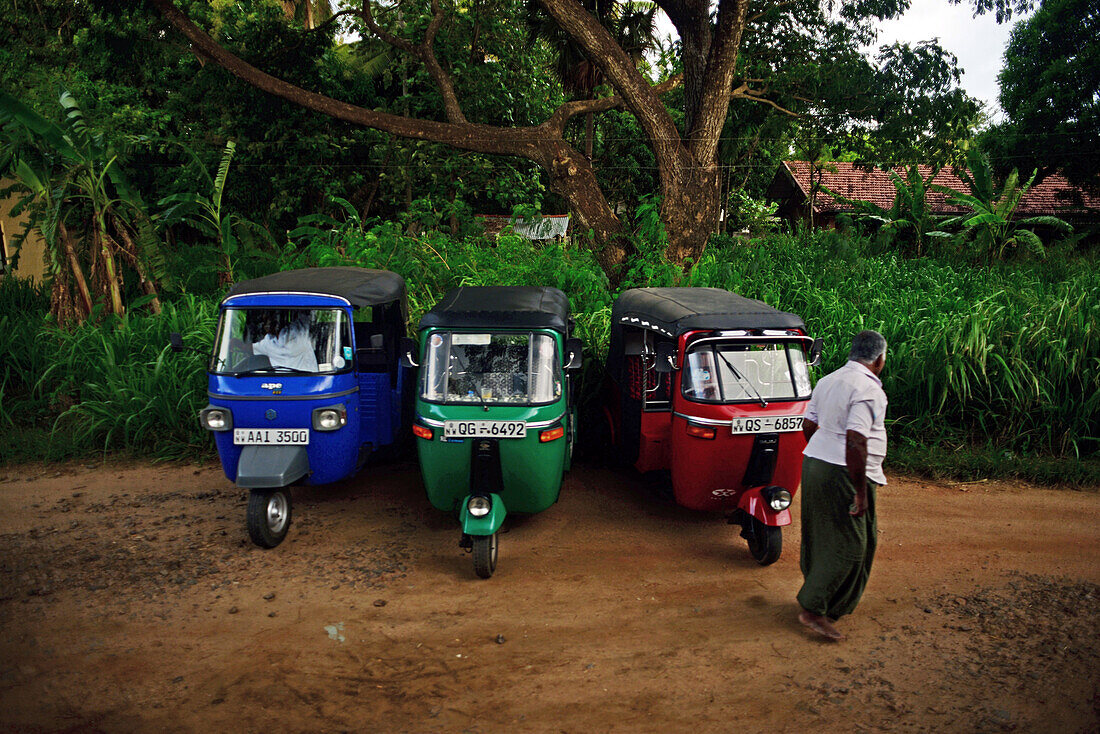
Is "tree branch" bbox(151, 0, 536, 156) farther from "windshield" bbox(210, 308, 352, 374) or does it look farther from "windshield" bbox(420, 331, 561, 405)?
"windshield" bbox(420, 331, 561, 405)

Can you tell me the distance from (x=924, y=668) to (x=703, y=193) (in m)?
8.26

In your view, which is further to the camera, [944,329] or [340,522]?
[944,329]

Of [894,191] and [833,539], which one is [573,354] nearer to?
[833,539]

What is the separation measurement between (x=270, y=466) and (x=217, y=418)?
638 mm

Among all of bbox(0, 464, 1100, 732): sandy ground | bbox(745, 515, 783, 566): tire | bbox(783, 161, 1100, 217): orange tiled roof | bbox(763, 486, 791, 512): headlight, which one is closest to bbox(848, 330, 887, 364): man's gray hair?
bbox(763, 486, 791, 512): headlight

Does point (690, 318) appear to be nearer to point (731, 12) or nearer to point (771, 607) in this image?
point (771, 607)

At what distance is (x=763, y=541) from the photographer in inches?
215

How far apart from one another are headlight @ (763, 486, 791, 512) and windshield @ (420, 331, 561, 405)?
1730mm

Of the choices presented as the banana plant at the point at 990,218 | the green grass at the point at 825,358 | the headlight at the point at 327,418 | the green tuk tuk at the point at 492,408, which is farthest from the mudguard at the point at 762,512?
the banana plant at the point at 990,218

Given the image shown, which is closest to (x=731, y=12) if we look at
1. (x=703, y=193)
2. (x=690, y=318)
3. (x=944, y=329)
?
(x=703, y=193)

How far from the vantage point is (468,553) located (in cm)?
569

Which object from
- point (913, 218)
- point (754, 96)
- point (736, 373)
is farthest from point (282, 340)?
point (913, 218)

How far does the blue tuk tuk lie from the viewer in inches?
223

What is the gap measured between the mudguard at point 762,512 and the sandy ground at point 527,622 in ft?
1.36
